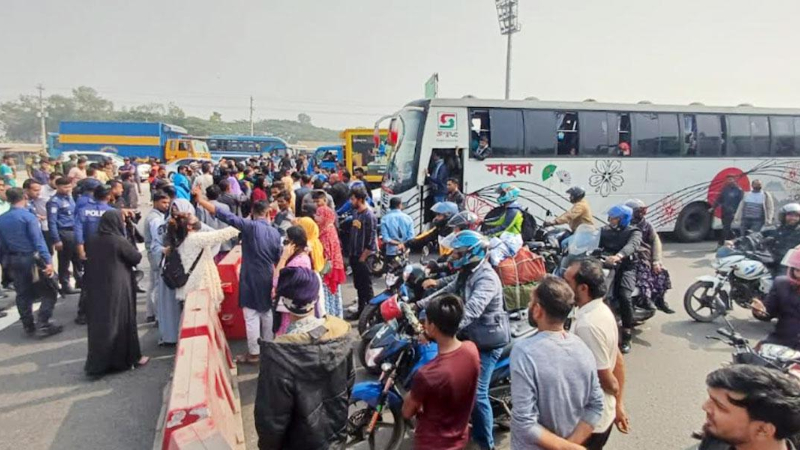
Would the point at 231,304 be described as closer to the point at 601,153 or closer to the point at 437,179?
the point at 437,179

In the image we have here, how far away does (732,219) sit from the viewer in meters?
11.2

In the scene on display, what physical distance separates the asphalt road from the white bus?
4879 mm

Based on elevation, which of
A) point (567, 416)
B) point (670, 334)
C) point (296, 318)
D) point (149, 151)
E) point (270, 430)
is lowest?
point (670, 334)

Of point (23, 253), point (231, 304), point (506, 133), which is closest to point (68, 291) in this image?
point (23, 253)

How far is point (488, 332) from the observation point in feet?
11.1

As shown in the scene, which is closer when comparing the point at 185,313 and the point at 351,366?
the point at 351,366

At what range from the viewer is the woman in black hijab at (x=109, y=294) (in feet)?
15.6

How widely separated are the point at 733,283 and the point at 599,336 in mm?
5234

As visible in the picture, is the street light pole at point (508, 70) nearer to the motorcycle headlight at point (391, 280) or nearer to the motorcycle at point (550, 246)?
the motorcycle at point (550, 246)

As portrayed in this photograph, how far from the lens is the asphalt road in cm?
397

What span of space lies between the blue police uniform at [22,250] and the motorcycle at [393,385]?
4695mm

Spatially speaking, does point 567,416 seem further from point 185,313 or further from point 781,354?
point 185,313

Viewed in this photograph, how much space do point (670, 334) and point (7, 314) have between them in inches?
358

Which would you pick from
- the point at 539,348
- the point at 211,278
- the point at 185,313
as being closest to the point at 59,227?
the point at 211,278
